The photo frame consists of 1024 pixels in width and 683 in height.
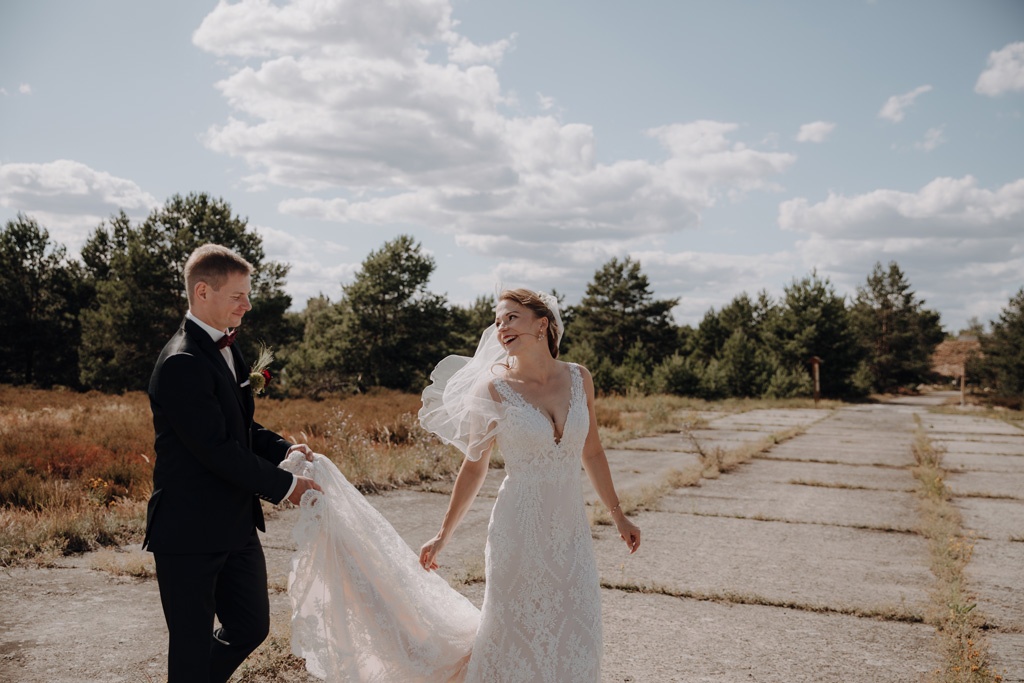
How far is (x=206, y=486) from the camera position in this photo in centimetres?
272

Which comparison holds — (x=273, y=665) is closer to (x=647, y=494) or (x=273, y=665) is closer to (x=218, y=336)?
(x=218, y=336)

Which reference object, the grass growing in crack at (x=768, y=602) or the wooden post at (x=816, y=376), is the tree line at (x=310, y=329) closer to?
the wooden post at (x=816, y=376)

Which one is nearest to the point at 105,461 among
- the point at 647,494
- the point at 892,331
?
the point at 647,494

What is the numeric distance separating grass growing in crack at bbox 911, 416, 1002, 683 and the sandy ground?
0.34ft

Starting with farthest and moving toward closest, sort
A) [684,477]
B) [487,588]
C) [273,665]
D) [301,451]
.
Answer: [684,477] → [273,665] → [487,588] → [301,451]

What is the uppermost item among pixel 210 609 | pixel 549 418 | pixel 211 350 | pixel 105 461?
pixel 211 350

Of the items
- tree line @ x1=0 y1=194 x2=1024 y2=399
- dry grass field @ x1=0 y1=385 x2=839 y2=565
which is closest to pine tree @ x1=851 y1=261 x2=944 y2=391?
tree line @ x1=0 y1=194 x2=1024 y2=399

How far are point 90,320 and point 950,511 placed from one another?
120ft

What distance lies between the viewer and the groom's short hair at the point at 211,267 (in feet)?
9.17

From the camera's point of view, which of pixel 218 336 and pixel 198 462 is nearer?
pixel 198 462

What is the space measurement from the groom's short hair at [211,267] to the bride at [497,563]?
0.85m

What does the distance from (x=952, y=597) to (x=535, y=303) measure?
4.24 metres

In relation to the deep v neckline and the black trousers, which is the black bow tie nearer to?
the black trousers

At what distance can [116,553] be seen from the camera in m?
6.15
